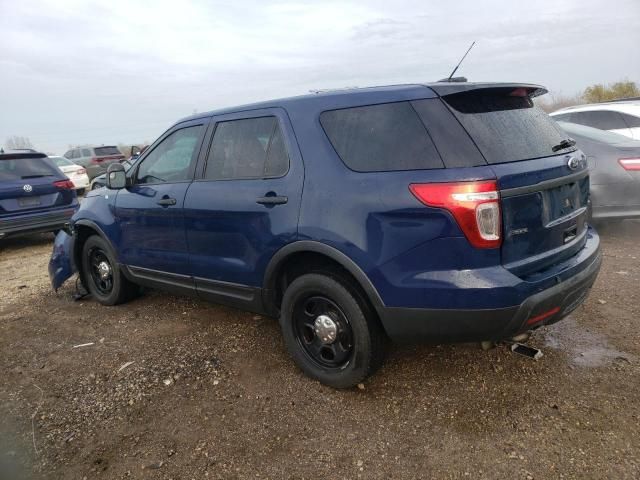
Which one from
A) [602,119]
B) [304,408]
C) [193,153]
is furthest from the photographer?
[602,119]

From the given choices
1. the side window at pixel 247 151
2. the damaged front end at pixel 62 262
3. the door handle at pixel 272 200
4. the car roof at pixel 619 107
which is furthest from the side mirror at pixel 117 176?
the car roof at pixel 619 107

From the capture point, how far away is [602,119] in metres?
8.08

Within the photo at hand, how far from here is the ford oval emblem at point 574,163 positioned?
8.95ft

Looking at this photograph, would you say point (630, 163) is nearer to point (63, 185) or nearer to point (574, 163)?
point (574, 163)

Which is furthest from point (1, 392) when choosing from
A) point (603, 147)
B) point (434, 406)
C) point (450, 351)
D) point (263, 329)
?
point (603, 147)

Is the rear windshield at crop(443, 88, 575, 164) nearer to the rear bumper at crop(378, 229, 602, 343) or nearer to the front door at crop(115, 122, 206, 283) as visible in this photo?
the rear bumper at crop(378, 229, 602, 343)

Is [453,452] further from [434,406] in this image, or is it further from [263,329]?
[263,329]

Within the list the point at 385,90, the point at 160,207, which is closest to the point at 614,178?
the point at 385,90

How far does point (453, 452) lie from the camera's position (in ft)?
7.77

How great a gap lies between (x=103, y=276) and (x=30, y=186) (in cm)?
369

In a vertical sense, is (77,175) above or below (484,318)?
above

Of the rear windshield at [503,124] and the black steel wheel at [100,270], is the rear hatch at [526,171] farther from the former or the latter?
the black steel wheel at [100,270]

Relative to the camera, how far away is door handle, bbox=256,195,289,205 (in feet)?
9.71

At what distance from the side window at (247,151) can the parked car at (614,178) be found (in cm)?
420
